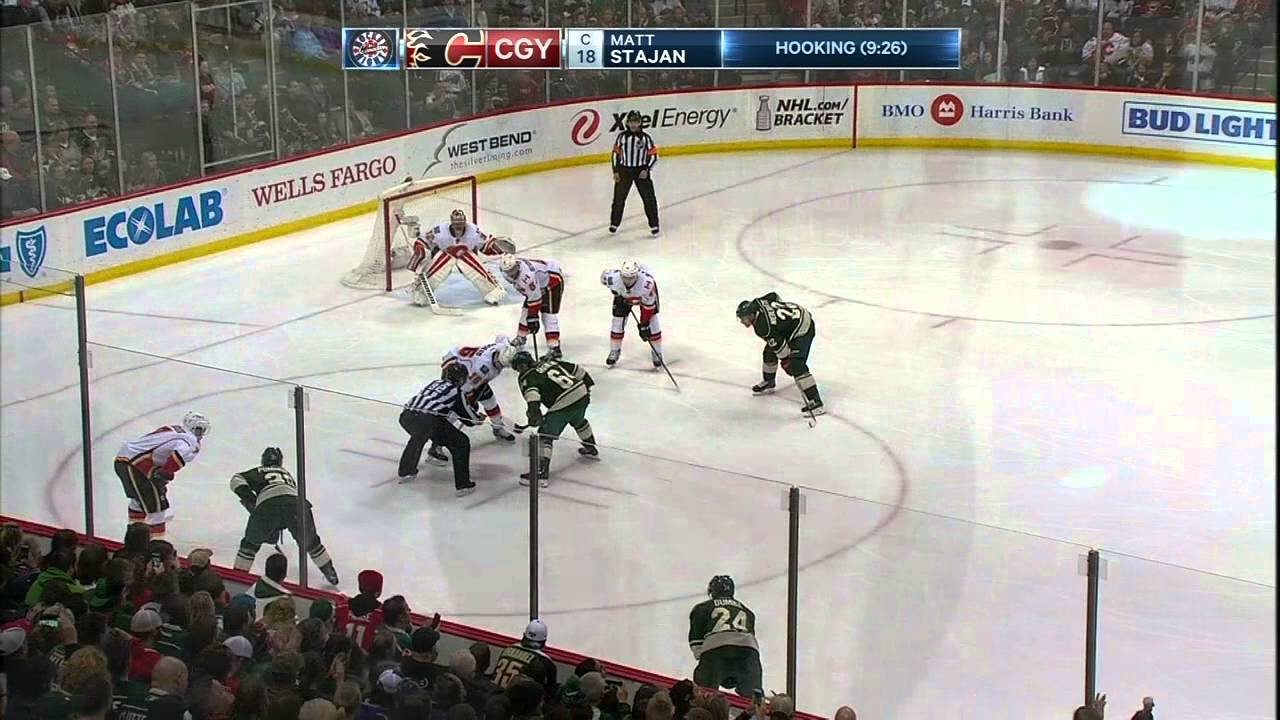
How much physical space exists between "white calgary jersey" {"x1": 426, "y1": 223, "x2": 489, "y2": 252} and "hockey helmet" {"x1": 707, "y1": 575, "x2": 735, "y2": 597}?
8.39 meters

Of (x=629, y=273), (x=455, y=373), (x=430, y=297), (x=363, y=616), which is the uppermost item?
(x=629, y=273)

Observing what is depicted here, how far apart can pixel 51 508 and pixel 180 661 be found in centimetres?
374

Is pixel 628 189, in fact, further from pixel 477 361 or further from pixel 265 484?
pixel 265 484

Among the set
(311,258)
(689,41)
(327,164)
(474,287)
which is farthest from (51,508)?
(689,41)

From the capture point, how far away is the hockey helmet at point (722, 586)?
748cm

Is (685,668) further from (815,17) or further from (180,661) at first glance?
(815,17)

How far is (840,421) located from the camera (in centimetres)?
1245

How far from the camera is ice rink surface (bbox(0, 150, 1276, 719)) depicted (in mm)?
7148

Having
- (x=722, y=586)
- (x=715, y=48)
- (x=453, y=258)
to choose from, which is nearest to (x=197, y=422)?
(x=722, y=586)

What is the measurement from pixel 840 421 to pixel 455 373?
3.19 metres

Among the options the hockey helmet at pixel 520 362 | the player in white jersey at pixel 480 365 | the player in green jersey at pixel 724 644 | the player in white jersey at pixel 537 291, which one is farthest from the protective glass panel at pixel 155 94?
the player in green jersey at pixel 724 644

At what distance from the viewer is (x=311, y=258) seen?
1755 centimetres

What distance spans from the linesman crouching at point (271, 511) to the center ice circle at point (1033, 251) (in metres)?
8.00

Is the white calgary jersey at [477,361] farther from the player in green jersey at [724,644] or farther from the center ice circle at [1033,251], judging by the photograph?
the center ice circle at [1033,251]
